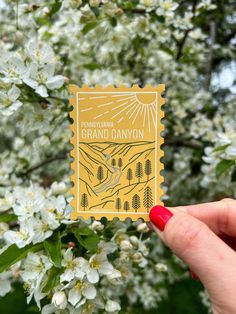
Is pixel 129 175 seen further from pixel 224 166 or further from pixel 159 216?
pixel 224 166

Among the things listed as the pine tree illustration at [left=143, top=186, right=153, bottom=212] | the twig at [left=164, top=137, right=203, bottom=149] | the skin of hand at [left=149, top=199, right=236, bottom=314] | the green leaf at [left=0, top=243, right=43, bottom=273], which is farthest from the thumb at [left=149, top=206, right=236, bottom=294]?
the twig at [left=164, top=137, right=203, bottom=149]

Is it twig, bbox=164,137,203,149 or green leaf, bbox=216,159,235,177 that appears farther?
twig, bbox=164,137,203,149

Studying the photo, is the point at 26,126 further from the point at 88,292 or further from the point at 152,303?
the point at 152,303

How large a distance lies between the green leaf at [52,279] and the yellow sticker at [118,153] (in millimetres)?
186

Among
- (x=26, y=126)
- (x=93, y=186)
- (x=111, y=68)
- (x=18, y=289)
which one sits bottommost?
(x=18, y=289)

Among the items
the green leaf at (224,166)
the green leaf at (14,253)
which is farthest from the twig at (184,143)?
the green leaf at (14,253)

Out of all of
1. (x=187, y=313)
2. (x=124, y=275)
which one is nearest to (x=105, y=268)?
(x=124, y=275)

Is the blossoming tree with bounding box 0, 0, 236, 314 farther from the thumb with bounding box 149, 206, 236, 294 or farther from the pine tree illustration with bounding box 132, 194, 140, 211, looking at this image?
the thumb with bounding box 149, 206, 236, 294

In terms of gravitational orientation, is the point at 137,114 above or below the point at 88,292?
above

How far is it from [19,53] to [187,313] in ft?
11.0

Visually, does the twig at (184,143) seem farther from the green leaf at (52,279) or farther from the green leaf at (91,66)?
the green leaf at (52,279)

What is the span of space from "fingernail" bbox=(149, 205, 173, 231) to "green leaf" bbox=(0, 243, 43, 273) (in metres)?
0.41

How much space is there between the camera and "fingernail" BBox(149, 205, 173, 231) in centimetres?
138

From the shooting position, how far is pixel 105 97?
1.49 meters
